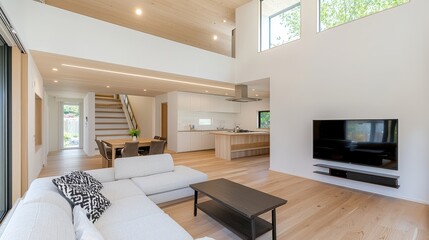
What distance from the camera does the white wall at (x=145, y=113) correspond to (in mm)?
9833

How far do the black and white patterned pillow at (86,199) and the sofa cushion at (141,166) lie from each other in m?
1.01

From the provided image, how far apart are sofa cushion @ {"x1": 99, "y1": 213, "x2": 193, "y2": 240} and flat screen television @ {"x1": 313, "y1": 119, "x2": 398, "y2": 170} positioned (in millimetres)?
3390

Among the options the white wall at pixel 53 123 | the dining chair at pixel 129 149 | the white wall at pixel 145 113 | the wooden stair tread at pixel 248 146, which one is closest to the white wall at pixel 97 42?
the dining chair at pixel 129 149

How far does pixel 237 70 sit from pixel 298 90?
6.69 feet

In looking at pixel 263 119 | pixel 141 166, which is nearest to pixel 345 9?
pixel 141 166

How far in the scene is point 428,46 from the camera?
9.86ft

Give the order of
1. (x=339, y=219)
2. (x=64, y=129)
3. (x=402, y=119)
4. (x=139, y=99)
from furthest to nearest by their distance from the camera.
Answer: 1. (x=139, y=99)
2. (x=64, y=129)
3. (x=402, y=119)
4. (x=339, y=219)

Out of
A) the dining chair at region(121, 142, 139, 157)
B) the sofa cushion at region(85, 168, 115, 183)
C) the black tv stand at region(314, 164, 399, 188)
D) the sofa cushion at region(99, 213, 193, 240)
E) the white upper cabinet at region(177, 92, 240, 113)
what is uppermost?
the white upper cabinet at region(177, 92, 240, 113)

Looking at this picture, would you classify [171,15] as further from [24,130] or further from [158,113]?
[158,113]

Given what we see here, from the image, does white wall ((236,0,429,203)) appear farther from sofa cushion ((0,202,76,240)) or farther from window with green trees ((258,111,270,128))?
sofa cushion ((0,202,76,240))

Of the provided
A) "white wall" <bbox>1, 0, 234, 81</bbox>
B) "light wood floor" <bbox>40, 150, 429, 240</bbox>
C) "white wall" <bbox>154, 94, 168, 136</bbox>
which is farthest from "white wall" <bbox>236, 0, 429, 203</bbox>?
"white wall" <bbox>154, 94, 168, 136</bbox>

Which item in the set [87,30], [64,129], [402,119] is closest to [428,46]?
[402,119]

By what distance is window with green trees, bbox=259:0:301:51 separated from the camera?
15.5 ft

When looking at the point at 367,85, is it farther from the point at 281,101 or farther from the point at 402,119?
the point at 281,101
